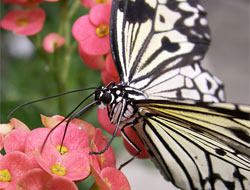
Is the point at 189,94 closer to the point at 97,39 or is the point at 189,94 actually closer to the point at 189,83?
the point at 189,83

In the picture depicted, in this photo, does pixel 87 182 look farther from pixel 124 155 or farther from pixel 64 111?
pixel 124 155

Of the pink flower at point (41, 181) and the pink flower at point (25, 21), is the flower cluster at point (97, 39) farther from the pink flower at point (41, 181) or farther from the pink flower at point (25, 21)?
the pink flower at point (41, 181)

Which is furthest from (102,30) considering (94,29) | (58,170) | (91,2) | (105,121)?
(58,170)

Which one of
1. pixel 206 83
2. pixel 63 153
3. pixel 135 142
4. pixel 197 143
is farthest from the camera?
pixel 206 83

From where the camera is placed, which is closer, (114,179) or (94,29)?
(114,179)

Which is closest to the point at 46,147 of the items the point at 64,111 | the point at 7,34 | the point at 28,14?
the point at 64,111

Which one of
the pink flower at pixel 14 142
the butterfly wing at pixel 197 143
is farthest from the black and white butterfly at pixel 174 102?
the pink flower at pixel 14 142

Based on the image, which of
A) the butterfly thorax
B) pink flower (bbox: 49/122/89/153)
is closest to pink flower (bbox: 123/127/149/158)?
the butterfly thorax

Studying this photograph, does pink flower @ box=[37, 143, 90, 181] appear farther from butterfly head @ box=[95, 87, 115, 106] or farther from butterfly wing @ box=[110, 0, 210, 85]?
butterfly wing @ box=[110, 0, 210, 85]
